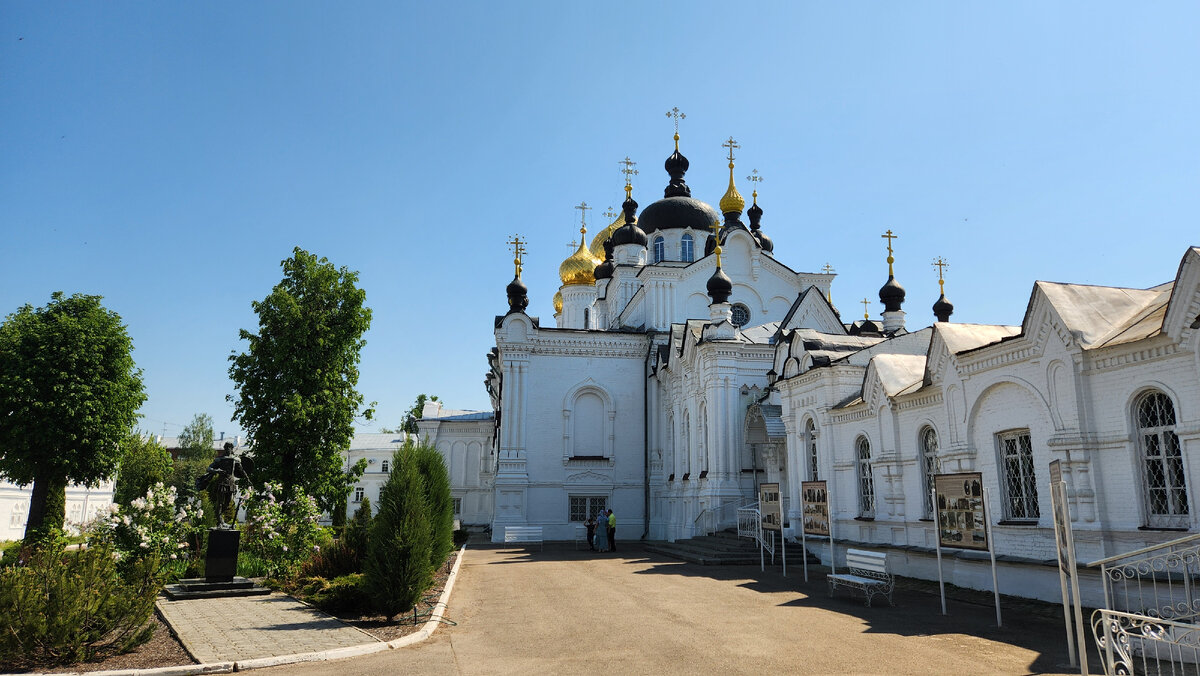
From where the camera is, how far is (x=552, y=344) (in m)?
29.3

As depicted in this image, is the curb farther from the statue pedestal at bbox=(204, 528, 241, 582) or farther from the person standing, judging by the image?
the person standing

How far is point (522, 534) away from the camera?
2723 cm

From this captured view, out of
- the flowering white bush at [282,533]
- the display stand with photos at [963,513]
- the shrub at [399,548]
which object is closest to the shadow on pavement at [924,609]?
the display stand with photos at [963,513]

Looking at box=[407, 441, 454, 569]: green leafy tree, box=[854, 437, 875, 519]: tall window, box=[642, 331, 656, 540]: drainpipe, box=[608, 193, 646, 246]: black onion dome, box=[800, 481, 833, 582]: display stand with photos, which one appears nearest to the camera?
box=[407, 441, 454, 569]: green leafy tree

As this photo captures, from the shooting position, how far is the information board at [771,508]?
52.2 ft

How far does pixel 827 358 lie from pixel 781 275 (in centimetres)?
1434

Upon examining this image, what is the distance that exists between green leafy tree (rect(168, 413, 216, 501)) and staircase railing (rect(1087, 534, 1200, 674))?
144 feet

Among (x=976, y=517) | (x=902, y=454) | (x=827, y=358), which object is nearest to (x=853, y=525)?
(x=902, y=454)

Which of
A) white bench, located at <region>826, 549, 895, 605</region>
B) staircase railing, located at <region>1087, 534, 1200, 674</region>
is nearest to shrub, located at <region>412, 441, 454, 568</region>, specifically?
white bench, located at <region>826, 549, 895, 605</region>

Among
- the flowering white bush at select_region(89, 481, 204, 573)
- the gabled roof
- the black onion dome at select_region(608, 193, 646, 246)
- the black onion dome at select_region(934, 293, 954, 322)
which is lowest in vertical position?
the flowering white bush at select_region(89, 481, 204, 573)

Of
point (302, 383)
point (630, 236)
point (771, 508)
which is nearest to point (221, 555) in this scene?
point (302, 383)

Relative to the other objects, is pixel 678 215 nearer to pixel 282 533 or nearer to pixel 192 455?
pixel 282 533

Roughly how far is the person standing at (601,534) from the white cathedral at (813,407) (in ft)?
2.65

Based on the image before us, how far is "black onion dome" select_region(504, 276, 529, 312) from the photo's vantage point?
1141 inches
